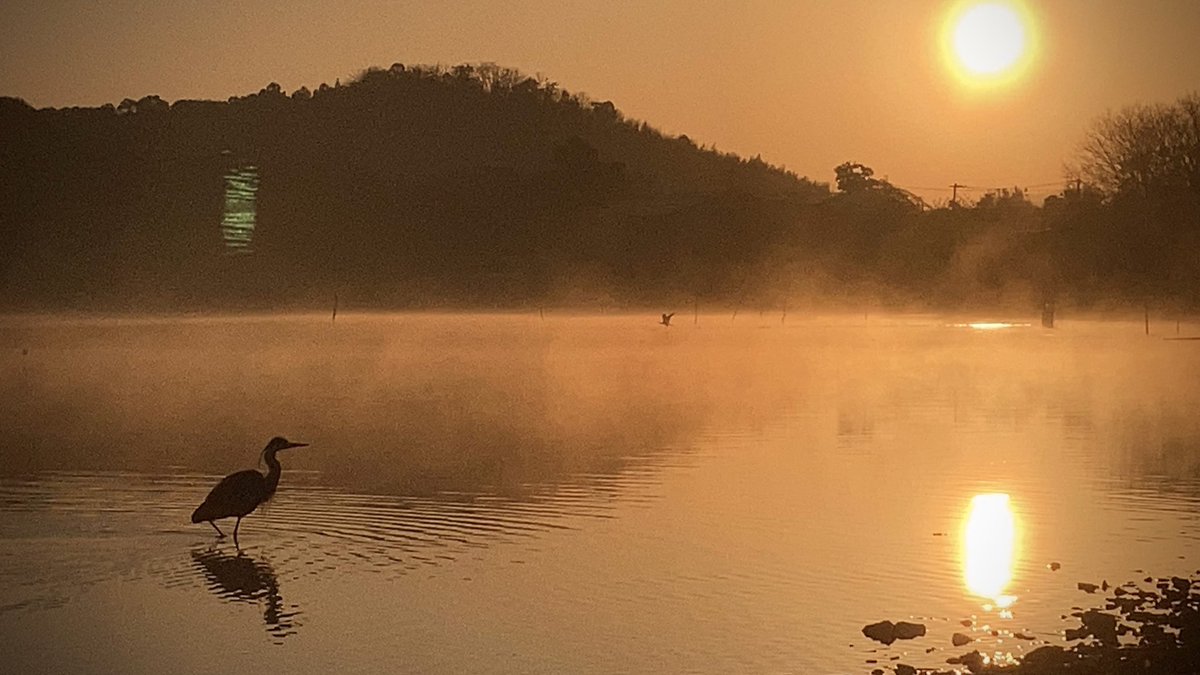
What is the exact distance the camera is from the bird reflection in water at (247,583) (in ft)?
38.4

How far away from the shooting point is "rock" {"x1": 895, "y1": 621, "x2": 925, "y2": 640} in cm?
1088

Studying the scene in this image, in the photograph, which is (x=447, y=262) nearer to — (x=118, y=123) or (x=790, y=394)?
(x=118, y=123)

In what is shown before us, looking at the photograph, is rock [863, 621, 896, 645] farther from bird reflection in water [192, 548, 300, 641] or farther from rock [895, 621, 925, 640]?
bird reflection in water [192, 548, 300, 641]

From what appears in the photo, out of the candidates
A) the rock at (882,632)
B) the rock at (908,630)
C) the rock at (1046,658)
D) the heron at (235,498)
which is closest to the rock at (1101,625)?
the rock at (1046,658)

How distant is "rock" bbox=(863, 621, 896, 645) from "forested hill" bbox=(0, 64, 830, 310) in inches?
3098

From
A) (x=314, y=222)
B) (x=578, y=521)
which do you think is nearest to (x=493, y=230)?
(x=314, y=222)

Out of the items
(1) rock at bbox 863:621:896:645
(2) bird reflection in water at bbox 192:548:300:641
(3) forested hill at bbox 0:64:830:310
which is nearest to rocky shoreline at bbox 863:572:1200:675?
(1) rock at bbox 863:621:896:645

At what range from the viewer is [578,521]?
16.0 metres

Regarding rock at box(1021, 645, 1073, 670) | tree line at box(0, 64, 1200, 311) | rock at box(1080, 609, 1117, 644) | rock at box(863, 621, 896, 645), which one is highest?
tree line at box(0, 64, 1200, 311)

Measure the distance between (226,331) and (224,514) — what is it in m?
57.7

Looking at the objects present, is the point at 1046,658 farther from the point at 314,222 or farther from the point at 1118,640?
the point at 314,222

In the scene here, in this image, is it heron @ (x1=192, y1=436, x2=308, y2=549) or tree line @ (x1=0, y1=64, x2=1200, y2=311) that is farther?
tree line @ (x1=0, y1=64, x2=1200, y2=311)

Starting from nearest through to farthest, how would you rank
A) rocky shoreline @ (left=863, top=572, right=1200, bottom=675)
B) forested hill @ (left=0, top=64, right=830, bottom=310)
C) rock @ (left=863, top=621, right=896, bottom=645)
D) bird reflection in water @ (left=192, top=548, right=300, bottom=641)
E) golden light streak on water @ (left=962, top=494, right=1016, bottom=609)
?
rocky shoreline @ (left=863, top=572, right=1200, bottom=675) < rock @ (left=863, top=621, right=896, bottom=645) < bird reflection in water @ (left=192, top=548, right=300, bottom=641) < golden light streak on water @ (left=962, top=494, right=1016, bottom=609) < forested hill @ (left=0, top=64, right=830, bottom=310)

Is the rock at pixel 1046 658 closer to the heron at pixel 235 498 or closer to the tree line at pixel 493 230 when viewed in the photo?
the heron at pixel 235 498
